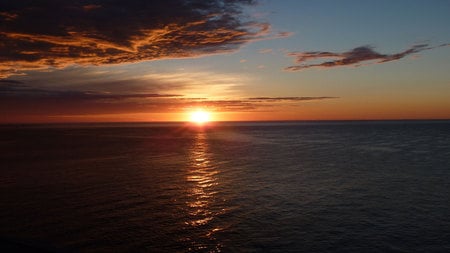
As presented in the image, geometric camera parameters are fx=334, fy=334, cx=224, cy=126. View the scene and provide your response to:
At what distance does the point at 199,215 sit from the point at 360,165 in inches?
1334

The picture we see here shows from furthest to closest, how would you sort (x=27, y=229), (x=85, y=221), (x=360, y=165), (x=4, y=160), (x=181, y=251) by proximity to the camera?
(x=4, y=160) → (x=360, y=165) → (x=85, y=221) → (x=27, y=229) → (x=181, y=251)

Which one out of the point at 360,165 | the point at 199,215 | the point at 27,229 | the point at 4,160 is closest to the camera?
the point at 27,229

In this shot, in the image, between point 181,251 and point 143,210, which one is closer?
point 181,251

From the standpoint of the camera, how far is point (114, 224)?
22281mm

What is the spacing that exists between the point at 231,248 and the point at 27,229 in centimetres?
1314

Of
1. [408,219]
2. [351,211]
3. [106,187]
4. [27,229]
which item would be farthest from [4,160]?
[408,219]

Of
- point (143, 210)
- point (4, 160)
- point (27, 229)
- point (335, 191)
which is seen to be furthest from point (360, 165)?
point (4, 160)

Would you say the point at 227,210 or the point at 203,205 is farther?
the point at 203,205

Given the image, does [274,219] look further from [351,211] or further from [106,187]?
[106,187]

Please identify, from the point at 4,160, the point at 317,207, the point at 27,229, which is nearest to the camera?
the point at 27,229

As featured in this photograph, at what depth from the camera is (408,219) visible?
23469 millimetres

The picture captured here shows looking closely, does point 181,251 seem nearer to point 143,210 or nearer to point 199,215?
point 199,215

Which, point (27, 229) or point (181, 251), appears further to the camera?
point (27, 229)

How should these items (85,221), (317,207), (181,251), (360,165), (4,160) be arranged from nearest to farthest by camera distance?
1. (181,251)
2. (85,221)
3. (317,207)
4. (360,165)
5. (4,160)
